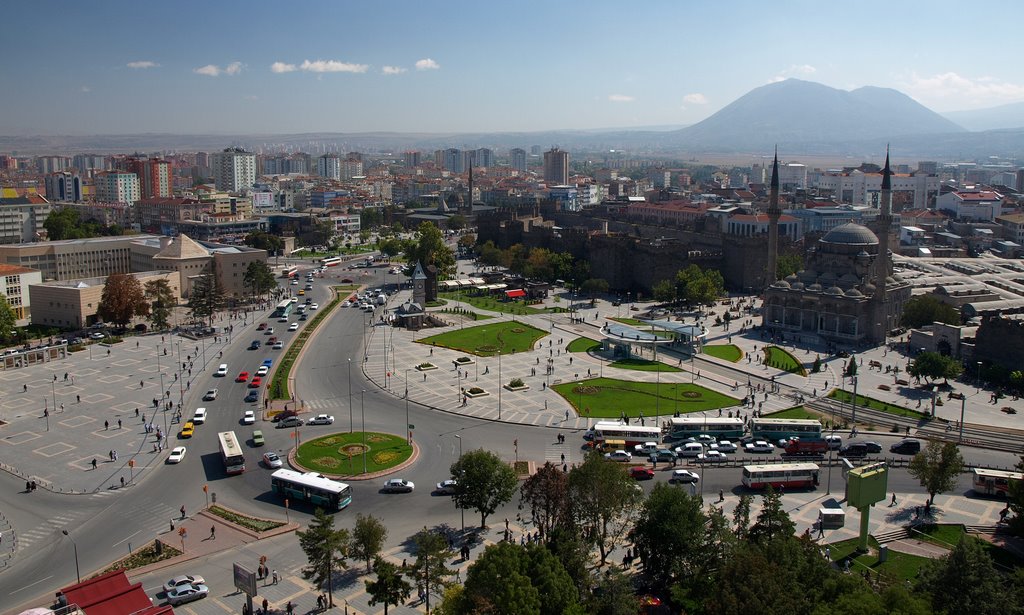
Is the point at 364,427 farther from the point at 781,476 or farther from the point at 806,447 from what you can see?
the point at 806,447

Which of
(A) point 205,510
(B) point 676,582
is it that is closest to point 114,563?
(A) point 205,510

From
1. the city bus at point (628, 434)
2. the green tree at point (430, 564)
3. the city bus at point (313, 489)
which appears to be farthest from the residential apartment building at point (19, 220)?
the green tree at point (430, 564)

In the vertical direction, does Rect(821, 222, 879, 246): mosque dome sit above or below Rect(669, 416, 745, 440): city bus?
above

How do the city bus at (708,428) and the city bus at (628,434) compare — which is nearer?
the city bus at (628,434)

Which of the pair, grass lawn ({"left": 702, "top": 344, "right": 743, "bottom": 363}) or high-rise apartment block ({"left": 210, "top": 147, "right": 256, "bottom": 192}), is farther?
high-rise apartment block ({"left": 210, "top": 147, "right": 256, "bottom": 192})

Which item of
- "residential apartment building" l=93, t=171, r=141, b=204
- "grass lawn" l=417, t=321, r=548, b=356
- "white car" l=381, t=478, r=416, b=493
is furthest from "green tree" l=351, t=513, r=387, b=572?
"residential apartment building" l=93, t=171, r=141, b=204

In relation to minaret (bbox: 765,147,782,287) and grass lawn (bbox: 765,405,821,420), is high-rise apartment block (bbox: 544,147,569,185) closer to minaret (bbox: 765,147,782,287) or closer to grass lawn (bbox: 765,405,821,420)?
minaret (bbox: 765,147,782,287)

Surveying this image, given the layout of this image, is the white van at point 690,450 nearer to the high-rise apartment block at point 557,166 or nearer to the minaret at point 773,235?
the minaret at point 773,235
